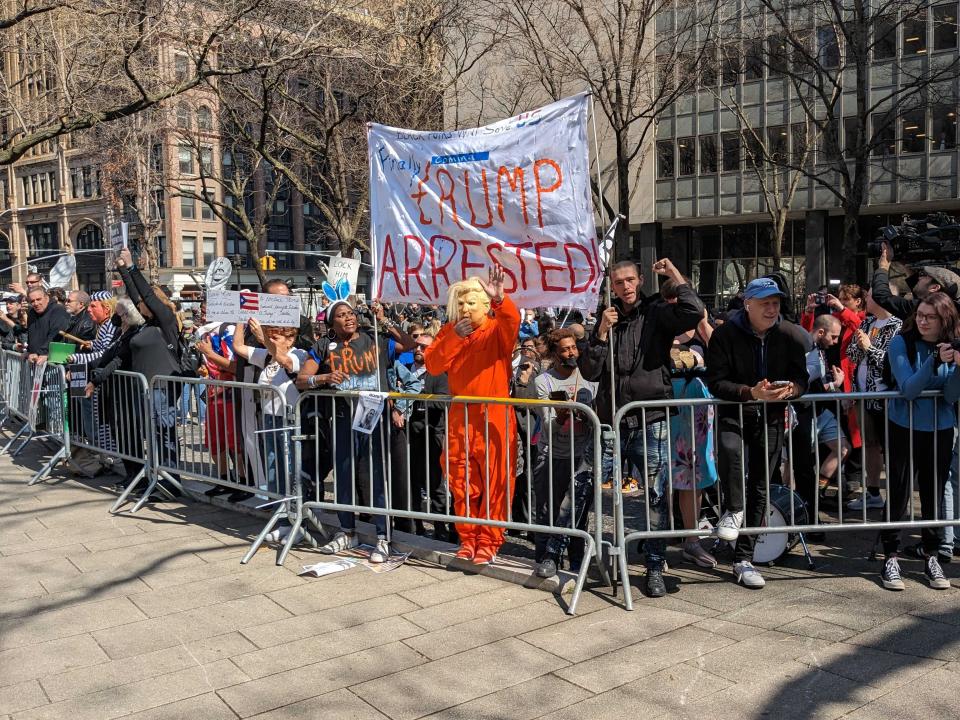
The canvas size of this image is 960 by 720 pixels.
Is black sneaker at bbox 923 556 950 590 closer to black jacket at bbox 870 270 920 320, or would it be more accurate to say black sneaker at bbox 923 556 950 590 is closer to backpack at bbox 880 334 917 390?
backpack at bbox 880 334 917 390

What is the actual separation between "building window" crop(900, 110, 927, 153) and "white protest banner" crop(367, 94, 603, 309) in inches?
1206

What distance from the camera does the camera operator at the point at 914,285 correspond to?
20.6 feet

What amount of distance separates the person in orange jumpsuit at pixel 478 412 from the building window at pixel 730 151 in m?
32.5

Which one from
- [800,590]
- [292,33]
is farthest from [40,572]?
[292,33]

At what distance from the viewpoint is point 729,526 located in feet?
17.6

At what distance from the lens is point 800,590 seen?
17.6ft

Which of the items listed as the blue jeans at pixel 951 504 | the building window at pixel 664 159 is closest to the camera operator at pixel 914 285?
the blue jeans at pixel 951 504

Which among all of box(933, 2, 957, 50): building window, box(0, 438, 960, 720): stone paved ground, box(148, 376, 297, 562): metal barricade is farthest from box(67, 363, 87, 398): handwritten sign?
box(933, 2, 957, 50): building window

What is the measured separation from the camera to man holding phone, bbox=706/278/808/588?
5.42 m

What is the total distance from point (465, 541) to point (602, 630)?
4.81 feet

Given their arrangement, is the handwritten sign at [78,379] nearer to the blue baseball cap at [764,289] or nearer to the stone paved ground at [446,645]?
the stone paved ground at [446,645]

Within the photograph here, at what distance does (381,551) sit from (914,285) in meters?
4.68

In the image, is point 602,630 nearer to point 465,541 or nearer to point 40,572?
point 465,541

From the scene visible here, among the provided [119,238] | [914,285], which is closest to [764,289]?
[914,285]
